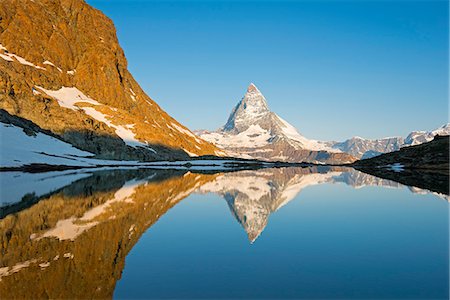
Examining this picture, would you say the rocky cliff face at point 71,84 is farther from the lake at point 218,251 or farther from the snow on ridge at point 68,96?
the lake at point 218,251

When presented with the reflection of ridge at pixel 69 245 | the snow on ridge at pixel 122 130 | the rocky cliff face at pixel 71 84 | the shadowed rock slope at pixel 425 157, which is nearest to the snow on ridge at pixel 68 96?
the rocky cliff face at pixel 71 84

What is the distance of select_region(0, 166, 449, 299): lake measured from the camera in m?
11.1

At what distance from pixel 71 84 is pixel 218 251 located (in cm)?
16494

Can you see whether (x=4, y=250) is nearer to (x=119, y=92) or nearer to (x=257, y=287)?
(x=257, y=287)

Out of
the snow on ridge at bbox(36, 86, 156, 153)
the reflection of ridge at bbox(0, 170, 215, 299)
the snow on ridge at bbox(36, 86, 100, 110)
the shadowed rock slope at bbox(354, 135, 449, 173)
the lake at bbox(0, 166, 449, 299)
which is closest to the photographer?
the lake at bbox(0, 166, 449, 299)

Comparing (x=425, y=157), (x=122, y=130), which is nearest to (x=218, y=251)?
(x=425, y=157)

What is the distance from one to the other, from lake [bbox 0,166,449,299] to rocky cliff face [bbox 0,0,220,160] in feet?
301

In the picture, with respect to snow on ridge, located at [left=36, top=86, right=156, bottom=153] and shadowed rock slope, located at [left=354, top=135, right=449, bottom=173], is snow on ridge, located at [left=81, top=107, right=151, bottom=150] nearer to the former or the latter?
snow on ridge, located at [left=36, top=86, right=156, bottom=153]

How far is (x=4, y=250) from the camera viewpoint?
1484cm

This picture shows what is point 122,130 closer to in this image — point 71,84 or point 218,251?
point 71,84

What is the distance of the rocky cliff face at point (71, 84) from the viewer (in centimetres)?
11131

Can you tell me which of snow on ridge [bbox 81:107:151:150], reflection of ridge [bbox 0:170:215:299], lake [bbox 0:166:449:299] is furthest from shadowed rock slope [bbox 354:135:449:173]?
snow on ridge [bbox 81:107:151:150]

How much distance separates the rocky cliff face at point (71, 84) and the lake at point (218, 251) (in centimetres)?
9176

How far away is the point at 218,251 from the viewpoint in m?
15.3
